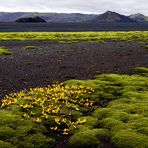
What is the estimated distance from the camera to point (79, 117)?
1816 centimetres

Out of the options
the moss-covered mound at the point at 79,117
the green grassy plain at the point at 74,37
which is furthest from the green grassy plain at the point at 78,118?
the green grassy plain at the point at 74,37

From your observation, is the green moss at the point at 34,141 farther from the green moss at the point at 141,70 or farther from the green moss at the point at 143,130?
the green moss at the point at 141,70

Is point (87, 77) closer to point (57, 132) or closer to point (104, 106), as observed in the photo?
point (104, 106)

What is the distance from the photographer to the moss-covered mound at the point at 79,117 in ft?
49.3

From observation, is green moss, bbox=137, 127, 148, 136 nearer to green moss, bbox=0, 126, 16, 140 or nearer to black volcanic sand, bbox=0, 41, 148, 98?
green moss, bbox=0, 126, 16, 140

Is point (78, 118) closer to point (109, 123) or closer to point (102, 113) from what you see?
point (109, 123)

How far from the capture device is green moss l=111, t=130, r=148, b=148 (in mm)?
14375

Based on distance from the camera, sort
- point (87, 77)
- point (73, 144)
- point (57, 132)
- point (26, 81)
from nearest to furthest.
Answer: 1. point (73, 144)
2. point (57, 132)
3. point (26, 81)
4. point (87, 77)

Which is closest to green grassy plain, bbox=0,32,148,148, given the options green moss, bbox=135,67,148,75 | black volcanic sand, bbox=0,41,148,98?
black volcanic sand, bbox=0,41,148,98

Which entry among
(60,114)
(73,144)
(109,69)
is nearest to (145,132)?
(73,144)

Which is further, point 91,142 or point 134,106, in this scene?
point 134,106

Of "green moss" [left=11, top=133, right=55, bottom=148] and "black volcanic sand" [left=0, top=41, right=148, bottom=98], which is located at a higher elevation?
"black volcanic sand" [left=0, top=41, right=148, bottom=98]

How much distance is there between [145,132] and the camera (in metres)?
15.6

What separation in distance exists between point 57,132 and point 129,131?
346 cm
